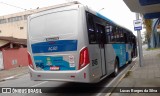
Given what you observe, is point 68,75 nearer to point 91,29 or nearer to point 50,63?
point 50,63

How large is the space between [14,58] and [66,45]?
70.2 ft

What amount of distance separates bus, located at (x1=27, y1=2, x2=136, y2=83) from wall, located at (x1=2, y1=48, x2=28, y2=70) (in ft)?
60.7

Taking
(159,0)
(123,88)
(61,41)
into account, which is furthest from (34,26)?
(159,0)

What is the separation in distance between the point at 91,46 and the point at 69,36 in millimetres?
871

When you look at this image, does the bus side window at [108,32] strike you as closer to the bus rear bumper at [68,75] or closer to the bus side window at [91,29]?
the bus side window at [91,29]

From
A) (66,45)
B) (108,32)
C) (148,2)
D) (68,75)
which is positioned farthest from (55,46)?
(148,2)

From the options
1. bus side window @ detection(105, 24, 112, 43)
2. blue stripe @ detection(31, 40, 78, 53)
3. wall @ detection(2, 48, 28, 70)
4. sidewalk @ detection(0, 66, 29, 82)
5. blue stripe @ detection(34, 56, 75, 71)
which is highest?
bus side window @ detection(105, 24, 112, 43)

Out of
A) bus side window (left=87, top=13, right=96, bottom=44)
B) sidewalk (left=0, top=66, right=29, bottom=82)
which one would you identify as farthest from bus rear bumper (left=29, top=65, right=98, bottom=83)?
sidewalk (left=0, top=66, right=29, bottom=82)

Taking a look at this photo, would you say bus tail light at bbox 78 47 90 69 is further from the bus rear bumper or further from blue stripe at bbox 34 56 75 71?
blue stripe at bbox 34 56 75 71

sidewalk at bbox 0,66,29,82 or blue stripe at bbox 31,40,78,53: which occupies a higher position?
blue stripe at bbox 31,40,78,53

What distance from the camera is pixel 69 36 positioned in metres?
8.62

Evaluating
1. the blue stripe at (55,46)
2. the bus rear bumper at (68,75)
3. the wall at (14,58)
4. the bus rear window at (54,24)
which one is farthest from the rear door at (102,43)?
the wall at (14,58)

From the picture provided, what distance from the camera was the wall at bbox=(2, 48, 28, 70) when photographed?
2725cm

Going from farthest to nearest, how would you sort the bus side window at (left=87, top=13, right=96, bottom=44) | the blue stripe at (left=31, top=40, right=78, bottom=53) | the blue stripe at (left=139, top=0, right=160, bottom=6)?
the blue stripe at (left=139, top=0, right=160, bottom=6), the bus side window at (left=87, top=13, right=96, bottom=44), the blue stripe at (left=31, top=40, right=78, bottom=53)
